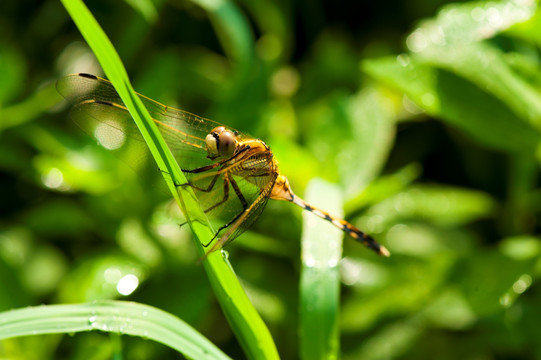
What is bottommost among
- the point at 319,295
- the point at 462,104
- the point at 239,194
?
the point at 319,295

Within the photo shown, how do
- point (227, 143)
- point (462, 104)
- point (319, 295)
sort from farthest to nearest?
1. point (462, 104)
2. point (227, 143)
3. point (319, 295)

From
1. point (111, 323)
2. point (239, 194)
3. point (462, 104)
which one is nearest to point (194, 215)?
point (111, 323)

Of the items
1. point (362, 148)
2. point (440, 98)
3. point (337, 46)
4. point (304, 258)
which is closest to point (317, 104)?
point (337, 46)

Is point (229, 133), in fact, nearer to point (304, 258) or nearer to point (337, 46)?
point (304, 258)

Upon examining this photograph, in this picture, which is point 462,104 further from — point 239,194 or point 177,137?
point 177,137

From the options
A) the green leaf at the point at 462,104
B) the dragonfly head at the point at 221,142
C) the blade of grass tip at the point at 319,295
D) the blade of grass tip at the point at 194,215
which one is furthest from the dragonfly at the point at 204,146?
the green leaf at the point at 462,104

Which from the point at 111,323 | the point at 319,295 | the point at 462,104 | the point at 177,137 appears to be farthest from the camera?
the point at 462,104

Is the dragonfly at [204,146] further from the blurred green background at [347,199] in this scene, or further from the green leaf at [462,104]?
the green leaf at [462,104]

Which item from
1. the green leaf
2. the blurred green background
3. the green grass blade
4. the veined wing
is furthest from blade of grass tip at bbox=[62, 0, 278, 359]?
the green leaf

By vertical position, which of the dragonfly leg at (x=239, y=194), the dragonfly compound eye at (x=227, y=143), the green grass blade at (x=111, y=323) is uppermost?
the dragonfly compound eye at (x=227, y=143)
